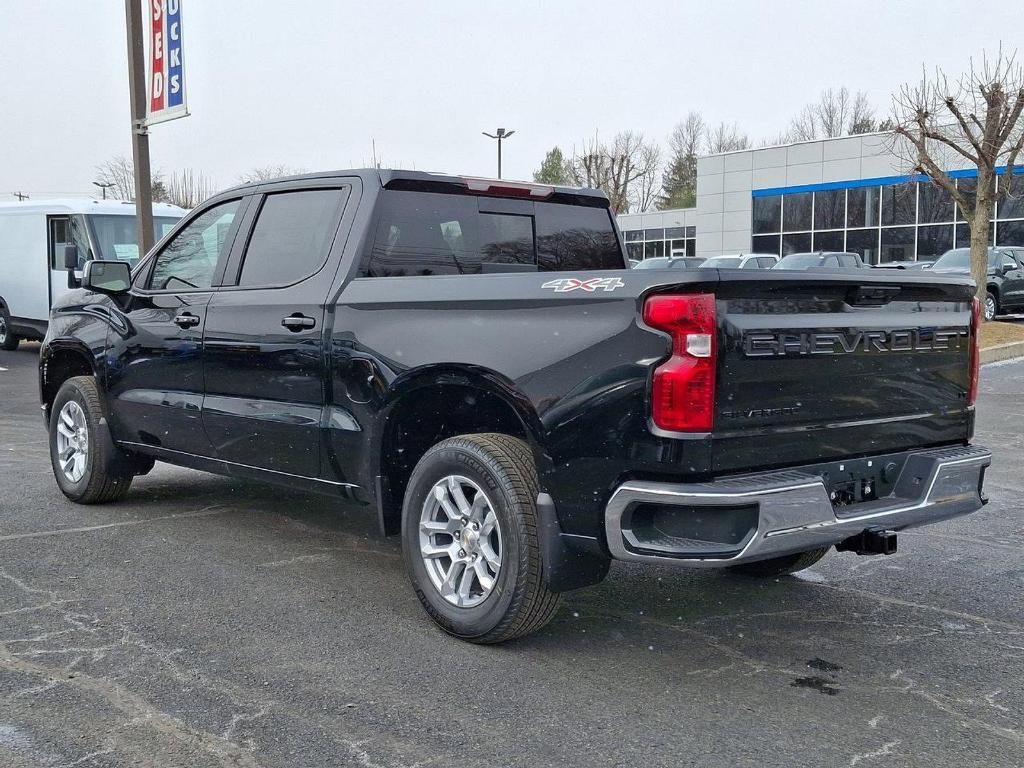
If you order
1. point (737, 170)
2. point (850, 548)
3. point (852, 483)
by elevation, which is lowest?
point (850, 548)

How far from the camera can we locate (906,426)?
4.04m

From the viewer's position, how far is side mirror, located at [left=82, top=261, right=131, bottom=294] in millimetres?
5824

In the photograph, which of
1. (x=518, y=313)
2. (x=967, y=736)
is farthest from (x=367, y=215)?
(x=967, y=736)

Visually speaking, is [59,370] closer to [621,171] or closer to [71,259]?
[71,259]

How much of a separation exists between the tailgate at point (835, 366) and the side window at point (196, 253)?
297 cm

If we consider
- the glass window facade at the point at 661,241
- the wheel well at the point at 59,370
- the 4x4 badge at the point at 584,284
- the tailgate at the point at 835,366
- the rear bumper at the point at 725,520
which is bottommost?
the rear bumper at the point at 725,520

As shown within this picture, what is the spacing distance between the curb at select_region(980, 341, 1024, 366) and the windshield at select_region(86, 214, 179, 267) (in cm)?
1292

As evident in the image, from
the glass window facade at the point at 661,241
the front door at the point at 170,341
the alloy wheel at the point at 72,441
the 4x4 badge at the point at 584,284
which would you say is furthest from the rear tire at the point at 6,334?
the glass window facade at the point at 661,241

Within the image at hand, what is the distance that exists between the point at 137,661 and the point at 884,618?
2.94 meters

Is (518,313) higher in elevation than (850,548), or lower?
higher

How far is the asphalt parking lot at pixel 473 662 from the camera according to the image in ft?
10.3

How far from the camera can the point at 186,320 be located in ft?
17.8

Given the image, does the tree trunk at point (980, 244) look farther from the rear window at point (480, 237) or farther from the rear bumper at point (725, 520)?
the rear bumper at point (725, 520)

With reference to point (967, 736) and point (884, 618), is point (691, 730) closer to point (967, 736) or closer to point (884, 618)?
point (967, 736)
